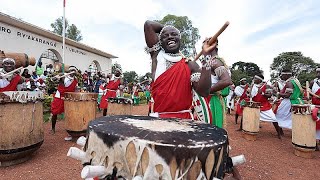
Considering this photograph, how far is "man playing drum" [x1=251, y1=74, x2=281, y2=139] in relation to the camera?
726 centimetres

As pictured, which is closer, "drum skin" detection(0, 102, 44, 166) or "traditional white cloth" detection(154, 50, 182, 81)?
"traditional white cloth" detection(154, 50, 182, 81)

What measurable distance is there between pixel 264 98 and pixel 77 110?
563 cm

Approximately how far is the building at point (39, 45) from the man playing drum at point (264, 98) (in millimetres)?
13036

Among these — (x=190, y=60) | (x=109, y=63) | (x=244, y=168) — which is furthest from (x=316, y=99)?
(x=109, y=63)

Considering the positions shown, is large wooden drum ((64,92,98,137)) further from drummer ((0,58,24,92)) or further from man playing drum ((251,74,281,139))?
man playing drum ((251,74,281,139))

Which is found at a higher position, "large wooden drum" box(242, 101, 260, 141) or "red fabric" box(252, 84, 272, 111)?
"red fabric" box(252, 84, 272, 111)

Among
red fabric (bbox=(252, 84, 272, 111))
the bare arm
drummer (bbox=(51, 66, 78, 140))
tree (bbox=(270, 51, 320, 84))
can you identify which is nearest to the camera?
the bare arm

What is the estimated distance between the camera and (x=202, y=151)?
131cm

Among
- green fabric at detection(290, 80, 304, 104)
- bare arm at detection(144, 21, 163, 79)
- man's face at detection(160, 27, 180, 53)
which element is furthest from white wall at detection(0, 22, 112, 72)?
green fabric at detection(290, 80, 304, 104)

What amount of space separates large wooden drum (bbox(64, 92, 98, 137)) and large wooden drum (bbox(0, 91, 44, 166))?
48.5 inches

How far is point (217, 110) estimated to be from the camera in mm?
3201

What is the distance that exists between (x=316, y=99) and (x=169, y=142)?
646 centimetres

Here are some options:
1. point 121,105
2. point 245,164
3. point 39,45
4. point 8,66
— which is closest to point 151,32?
point 245,164

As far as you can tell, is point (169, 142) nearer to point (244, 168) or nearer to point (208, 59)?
point (208, 59)
